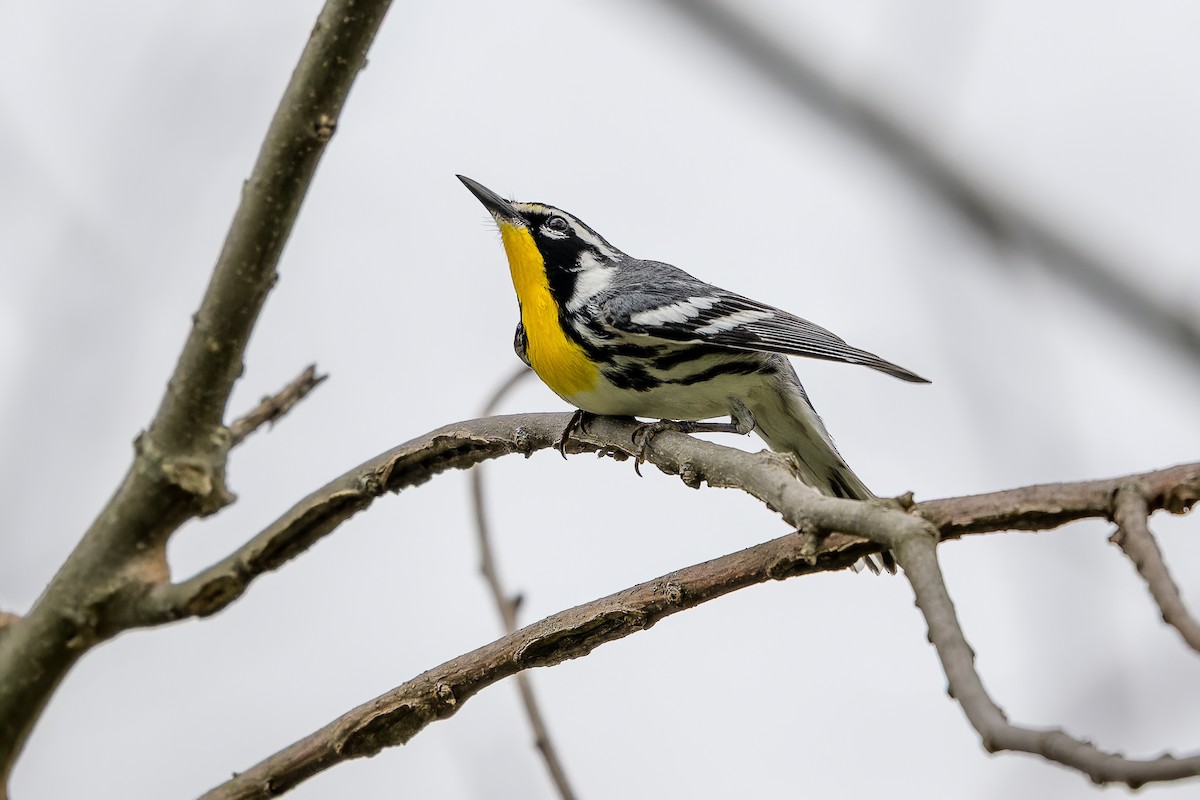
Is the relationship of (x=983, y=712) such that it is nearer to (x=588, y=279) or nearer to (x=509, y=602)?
(x=509, y=602)

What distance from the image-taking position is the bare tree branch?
252 cm

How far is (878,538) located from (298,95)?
159 centimetres

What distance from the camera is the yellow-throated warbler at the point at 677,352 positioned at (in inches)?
139

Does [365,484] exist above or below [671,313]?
below

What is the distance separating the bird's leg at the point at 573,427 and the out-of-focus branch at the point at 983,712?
56.9 inches

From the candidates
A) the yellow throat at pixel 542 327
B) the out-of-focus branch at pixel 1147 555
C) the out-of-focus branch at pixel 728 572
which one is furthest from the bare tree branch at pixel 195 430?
the out-of-focus branch at pixel 1147 555

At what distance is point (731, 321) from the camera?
3645 mm

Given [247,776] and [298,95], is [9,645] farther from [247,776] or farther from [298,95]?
[298,95]

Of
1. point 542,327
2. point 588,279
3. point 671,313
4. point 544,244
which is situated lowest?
point 671,313

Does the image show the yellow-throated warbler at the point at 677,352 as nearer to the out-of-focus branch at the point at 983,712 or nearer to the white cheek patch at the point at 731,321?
the white cheek patch at the point at 731,321

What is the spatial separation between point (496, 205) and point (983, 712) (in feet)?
11.2

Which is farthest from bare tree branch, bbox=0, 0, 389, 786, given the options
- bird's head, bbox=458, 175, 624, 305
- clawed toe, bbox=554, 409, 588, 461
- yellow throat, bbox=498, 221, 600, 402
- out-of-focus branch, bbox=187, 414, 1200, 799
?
bird's head, bbox=458, 175, 624, 305

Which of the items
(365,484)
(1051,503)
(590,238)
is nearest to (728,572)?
(1051,503)

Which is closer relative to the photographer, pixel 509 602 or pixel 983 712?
pixel 983 712
